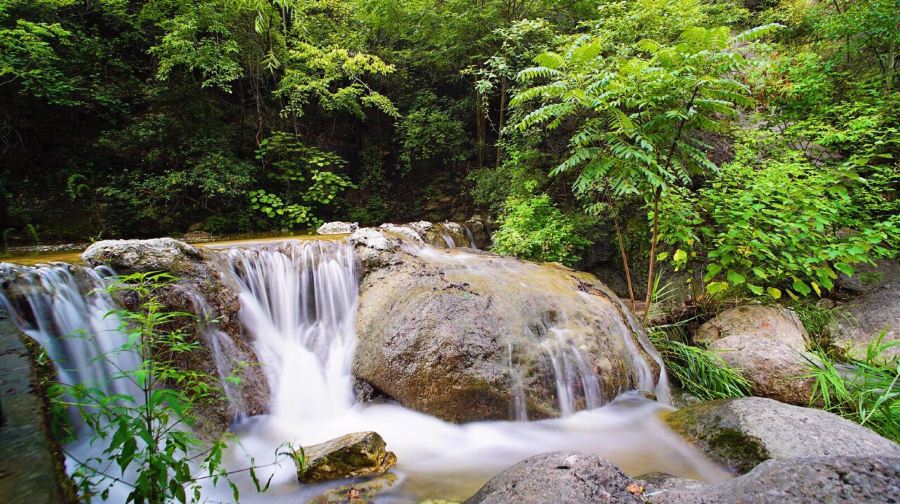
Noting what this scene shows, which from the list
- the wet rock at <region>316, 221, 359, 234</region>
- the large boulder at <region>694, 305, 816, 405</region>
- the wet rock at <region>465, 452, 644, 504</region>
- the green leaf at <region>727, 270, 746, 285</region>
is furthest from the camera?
the wet rock at <region>316, 221, 359, 234</region>

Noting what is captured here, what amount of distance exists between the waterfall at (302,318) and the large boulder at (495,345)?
1.33 ft

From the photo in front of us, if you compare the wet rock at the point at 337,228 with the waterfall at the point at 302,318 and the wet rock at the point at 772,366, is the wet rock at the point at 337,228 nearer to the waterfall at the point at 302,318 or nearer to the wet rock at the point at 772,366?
the waterfall at the point at 302,318

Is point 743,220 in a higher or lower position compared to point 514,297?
higher

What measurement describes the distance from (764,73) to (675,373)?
649 centimetres

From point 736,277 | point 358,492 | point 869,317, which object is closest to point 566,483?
point 358,492

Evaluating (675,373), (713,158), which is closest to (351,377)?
(675,373)

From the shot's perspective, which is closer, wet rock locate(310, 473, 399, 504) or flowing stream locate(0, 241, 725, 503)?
wet rock locate(310, 473, 399, 504)

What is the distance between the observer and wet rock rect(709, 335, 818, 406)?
12.5ft

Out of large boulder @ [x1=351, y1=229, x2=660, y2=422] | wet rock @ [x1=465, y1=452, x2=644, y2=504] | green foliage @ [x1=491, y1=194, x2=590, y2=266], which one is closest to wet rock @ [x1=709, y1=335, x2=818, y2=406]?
large boulder @ [x1=351, y1=229, x2=660, y2=422]

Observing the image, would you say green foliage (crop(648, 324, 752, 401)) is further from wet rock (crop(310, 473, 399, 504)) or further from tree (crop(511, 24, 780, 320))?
wet rock (crop(310, 473, 399, 504))

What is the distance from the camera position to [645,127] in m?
4.10

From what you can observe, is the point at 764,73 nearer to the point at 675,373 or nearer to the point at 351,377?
the point at 675,373

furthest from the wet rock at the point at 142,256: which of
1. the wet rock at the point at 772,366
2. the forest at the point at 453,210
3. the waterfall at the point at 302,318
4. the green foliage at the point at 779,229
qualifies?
the wet rock at the point at 772,366

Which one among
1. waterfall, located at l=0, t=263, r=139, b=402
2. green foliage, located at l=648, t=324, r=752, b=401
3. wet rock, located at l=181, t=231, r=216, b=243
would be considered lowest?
green foliage, located at l=648, t=324, r=752, b=401
